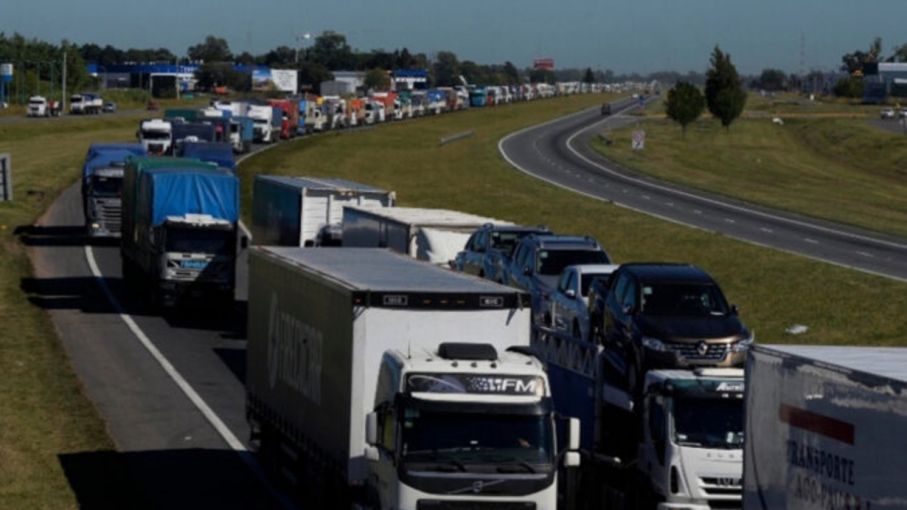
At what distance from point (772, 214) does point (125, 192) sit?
3070cm

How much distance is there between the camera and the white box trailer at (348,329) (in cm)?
1780

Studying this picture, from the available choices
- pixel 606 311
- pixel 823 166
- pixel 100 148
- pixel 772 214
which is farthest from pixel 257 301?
pixel 823 166

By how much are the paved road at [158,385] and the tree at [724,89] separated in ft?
278

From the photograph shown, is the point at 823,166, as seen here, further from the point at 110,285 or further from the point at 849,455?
the point at 849,455

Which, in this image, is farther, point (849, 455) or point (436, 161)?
point (436, 161)

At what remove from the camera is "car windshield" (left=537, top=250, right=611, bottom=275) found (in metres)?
32.1

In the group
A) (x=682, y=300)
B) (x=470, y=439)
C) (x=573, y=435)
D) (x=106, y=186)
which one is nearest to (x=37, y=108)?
(x=106, y=186)

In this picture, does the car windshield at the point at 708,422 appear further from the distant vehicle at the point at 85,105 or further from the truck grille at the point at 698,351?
the distant vehicle at the point at 85,105

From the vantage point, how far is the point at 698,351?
924 inches

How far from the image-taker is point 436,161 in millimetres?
100375

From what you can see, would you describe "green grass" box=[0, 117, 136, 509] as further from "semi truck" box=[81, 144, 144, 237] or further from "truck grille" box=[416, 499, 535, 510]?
"truck grille" box=[416, 499, 535, 510]

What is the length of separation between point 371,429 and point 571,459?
1888 mm

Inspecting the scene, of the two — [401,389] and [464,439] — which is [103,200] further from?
[464,439]

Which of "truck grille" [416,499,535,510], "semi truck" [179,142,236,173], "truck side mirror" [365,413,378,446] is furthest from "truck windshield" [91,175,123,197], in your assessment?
"truck grille" [416,499,535,510]
